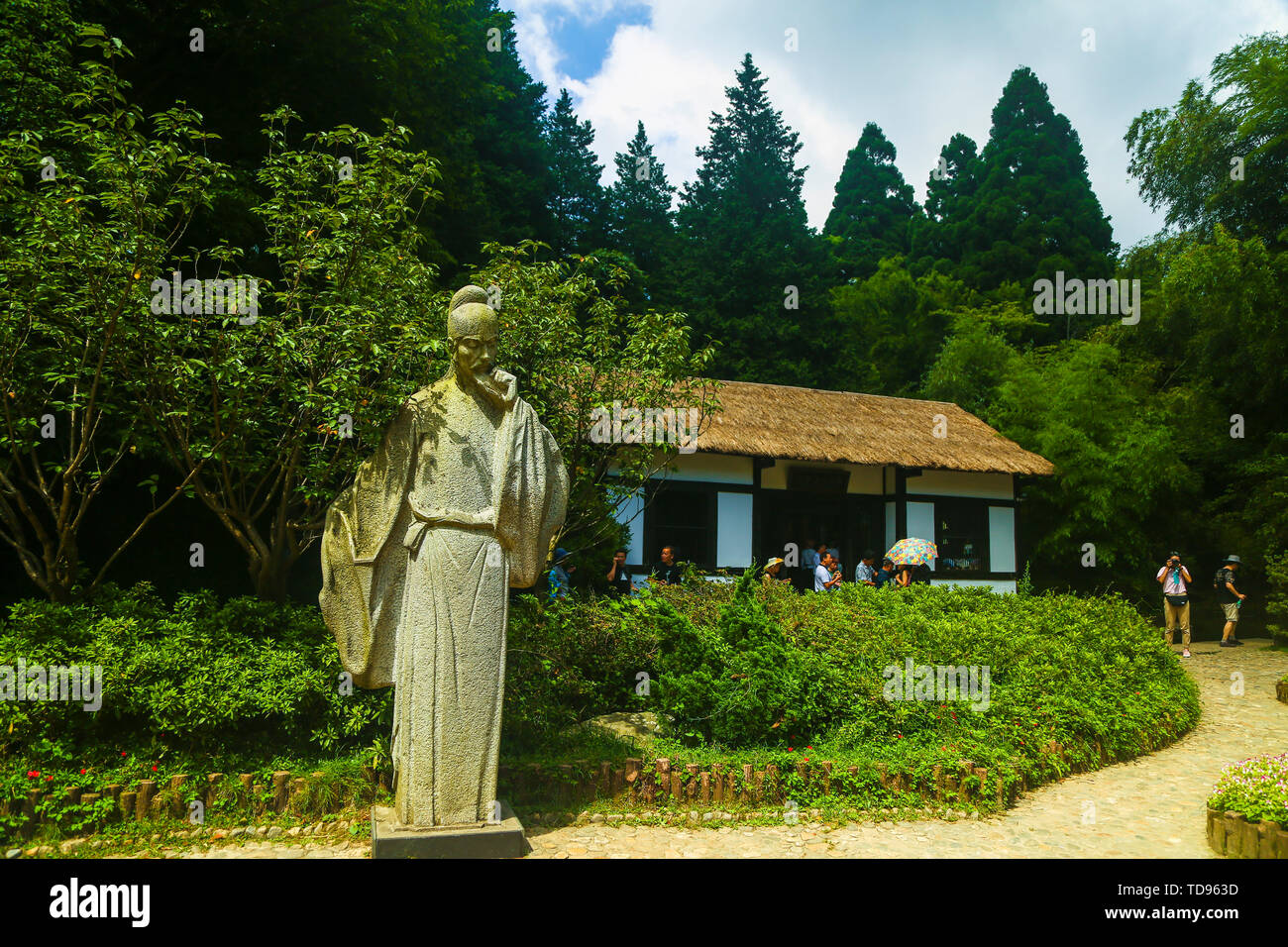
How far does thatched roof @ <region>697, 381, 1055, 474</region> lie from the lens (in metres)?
13.4

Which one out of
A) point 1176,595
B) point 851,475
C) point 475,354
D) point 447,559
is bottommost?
point 1176,595

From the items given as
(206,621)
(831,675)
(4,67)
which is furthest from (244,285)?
(831,675)

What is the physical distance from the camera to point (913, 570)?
1470cm

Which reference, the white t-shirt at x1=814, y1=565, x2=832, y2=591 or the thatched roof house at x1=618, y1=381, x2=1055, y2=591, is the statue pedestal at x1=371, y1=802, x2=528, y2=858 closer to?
the white t-shirt at x1=814, y1=565, x2=832, y2=591

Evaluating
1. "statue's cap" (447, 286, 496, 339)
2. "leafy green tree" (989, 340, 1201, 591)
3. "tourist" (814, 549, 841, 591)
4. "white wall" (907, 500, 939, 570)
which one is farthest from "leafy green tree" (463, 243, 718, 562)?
"leafy green tree" (989, 340, 1201, 591)

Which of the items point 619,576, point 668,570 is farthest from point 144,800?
point 668,570

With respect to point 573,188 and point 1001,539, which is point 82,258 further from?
point 573,188

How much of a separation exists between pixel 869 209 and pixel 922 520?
2322 cm

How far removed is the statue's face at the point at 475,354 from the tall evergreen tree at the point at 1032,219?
26.7 metres

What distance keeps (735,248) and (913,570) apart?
42.4ft

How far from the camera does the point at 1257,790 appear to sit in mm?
4578

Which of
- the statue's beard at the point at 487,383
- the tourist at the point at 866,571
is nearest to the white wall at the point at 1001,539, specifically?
the tourist at the point at 866,571

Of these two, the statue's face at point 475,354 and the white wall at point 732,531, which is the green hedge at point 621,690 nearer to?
the statue's face at point 475,354

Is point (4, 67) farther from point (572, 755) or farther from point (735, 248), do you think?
point (735, 248)
